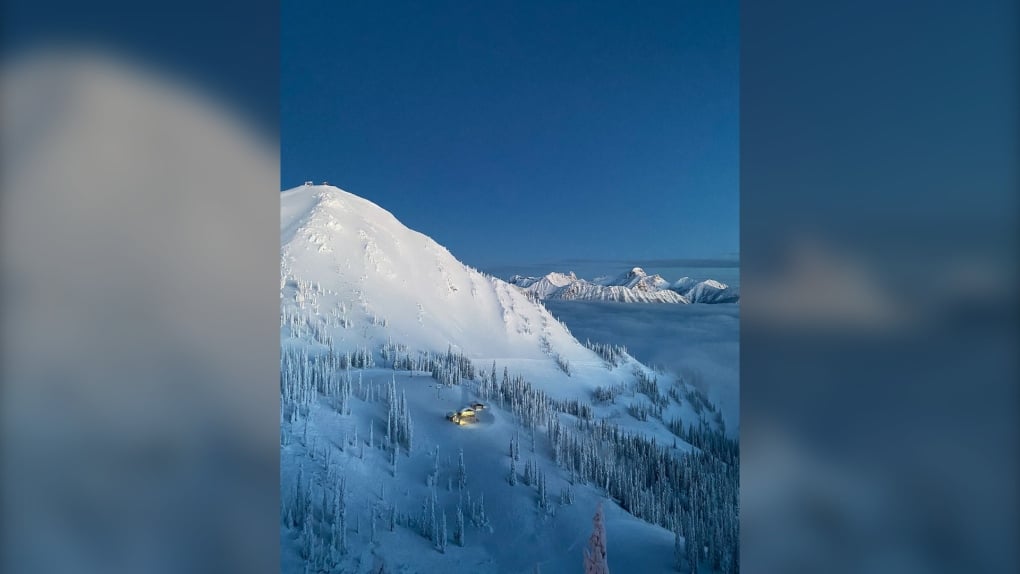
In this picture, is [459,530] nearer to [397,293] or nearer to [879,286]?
[397,293]

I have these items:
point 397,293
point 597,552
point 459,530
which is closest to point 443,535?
point 459,530

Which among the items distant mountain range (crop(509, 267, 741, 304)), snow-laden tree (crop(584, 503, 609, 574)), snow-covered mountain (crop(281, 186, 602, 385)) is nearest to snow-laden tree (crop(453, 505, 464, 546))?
snow-laden tree (crop(584, 503, 609, 574))

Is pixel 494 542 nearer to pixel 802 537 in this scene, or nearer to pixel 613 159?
pixel 802 537

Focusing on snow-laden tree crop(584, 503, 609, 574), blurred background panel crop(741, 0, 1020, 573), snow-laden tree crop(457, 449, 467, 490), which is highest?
blurred background panel crop(741, 0, 1020, 573)

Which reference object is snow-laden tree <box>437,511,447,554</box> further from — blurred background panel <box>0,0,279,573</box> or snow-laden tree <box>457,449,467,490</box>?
blurred background panel <box>0,0,279,573</box>

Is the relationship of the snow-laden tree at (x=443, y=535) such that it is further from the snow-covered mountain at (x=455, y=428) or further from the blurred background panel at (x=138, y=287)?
the blurred background panel at (x=138, y=287)

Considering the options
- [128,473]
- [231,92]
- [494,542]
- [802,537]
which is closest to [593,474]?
[494,542]
